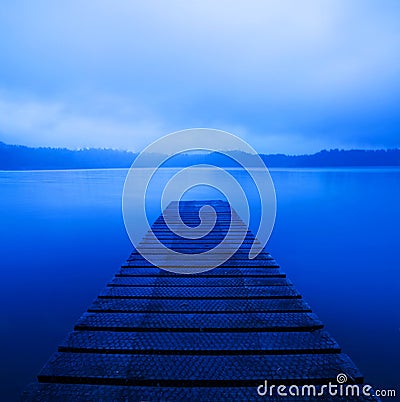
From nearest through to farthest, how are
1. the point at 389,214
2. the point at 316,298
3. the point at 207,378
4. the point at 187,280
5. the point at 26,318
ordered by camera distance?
the point at 207,378, the point at 187,280, the point at 26,318, the point at 316,298, the point at 389,214

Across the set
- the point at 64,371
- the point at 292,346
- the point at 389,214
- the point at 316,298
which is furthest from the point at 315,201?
the point at 64,371

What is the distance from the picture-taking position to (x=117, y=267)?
739 centimetres

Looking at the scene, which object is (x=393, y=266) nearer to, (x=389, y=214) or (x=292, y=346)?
(x=292, y=346)

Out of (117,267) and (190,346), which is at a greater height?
(190,346)

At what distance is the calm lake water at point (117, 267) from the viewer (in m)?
4.04

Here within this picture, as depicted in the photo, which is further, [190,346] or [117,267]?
[117,267]

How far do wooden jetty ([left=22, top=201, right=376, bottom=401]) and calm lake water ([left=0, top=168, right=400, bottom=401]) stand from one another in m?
1.66

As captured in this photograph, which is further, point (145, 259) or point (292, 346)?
point (145, 259)

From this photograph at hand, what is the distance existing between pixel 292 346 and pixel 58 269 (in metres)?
6.50

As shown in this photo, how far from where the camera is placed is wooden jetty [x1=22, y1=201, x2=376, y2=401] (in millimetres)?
2121

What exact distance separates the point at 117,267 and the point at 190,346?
17.5 ft

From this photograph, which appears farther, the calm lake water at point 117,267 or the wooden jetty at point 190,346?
the calm lake water at point 117,267

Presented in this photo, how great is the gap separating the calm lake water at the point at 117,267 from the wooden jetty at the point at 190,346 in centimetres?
166

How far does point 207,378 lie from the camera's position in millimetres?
2191
